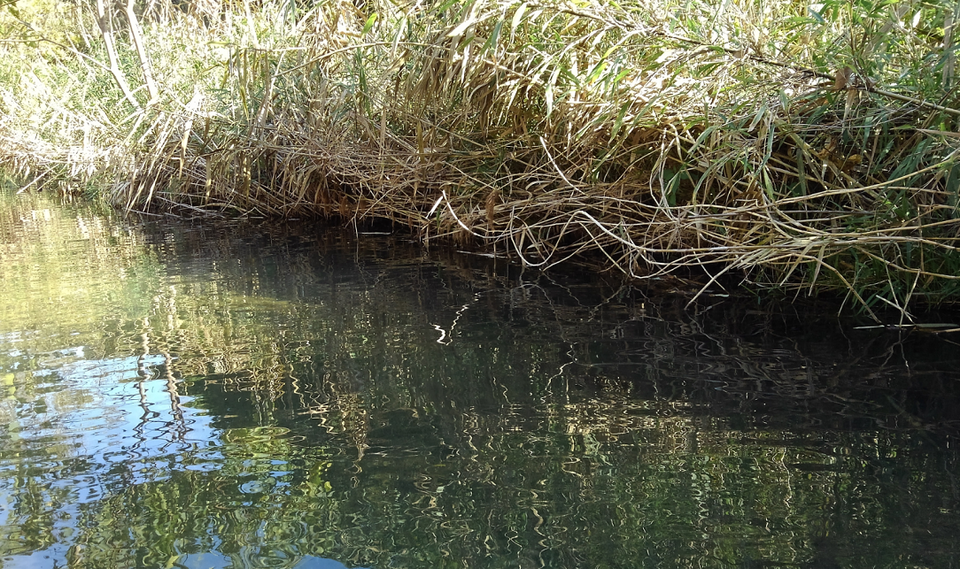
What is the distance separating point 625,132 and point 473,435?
201cm

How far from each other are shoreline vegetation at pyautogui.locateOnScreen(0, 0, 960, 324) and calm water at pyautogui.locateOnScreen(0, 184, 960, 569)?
39 cm

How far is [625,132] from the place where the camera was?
3.65m

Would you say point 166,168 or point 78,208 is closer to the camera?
point 166,168

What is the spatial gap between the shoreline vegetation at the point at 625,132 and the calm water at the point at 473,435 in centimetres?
39

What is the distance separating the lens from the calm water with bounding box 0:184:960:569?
5.21ft

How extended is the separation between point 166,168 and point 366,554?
6.63 metres

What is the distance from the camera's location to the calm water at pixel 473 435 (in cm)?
159

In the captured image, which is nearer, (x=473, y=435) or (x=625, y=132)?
(x=473, y=435)

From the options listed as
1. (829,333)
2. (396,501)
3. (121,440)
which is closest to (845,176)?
(829,333)

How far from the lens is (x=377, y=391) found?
2.47m

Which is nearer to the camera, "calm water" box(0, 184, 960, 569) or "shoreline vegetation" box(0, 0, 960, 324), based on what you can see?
"calm water" box(0, 184, 960, 569)

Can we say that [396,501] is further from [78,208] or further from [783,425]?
[78,208]

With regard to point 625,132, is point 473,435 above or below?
below

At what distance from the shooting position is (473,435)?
210cm
